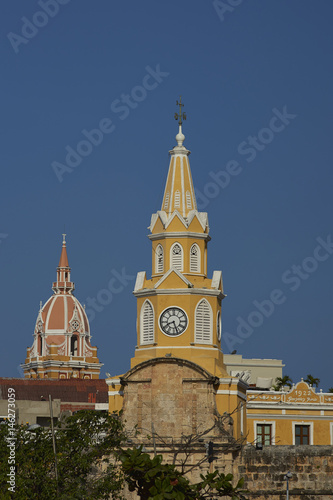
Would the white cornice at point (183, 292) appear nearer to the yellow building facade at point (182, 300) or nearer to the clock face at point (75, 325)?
the yellow building facade at point (182, 300)

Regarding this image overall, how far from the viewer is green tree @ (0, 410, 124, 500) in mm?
61719

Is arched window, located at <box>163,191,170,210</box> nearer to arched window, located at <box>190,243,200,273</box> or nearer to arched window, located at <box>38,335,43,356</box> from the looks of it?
arched window, located at <box>190,243,200,273</box>

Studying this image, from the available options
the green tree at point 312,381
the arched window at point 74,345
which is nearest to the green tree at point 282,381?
the green tree at point 312,381

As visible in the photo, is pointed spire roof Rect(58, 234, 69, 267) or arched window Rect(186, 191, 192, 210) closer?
arched window Rect(186, 191, 192, 210)

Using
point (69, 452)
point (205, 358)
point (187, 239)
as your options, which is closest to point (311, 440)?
point (205, 358)

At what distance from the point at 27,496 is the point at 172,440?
1645 centimetres

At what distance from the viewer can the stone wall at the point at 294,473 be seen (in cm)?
7631

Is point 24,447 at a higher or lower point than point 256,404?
lower

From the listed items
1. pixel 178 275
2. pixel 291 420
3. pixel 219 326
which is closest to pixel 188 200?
pixel 178 275

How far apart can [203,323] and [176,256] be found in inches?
213

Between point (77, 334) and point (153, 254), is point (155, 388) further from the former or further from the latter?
point (77, 334)

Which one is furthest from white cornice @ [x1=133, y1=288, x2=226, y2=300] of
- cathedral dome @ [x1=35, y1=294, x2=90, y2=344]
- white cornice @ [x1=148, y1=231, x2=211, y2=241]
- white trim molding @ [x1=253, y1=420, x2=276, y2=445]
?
cathedral dome @ [x1=35, y1=294, x2=90, y2=344]

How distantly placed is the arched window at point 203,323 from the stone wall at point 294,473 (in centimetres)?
941

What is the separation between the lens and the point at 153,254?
8612 centimetres
